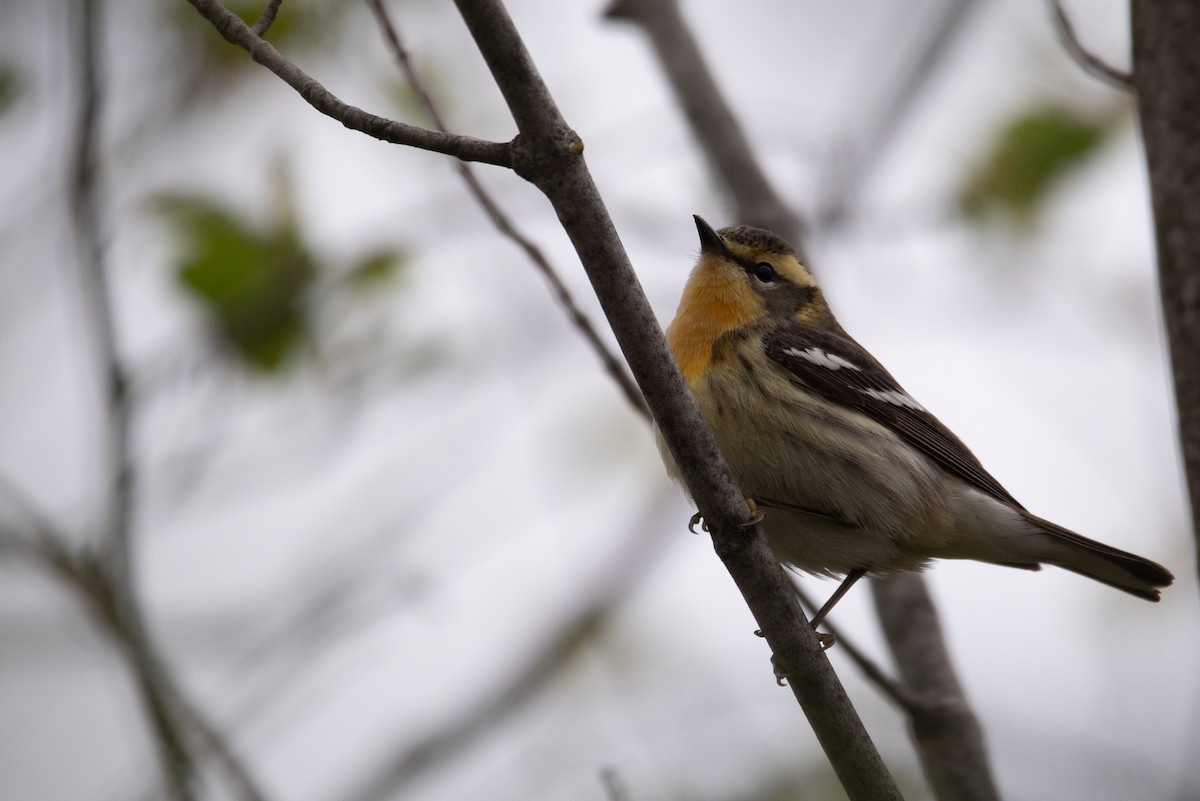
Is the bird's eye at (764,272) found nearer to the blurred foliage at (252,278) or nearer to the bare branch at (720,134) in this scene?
the bare branch at (720,134)

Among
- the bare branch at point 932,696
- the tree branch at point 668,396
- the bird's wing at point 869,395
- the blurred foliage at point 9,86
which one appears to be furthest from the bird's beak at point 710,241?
the blurred foliage at point 9,86

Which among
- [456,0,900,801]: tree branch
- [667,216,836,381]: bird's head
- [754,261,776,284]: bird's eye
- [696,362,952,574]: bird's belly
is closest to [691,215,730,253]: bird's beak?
[667,216,836,381]: bird's head

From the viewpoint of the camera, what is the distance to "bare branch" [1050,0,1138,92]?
3.67 m

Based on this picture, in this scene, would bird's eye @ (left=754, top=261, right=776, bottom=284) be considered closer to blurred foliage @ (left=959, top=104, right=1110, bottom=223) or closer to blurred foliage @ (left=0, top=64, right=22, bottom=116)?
blurred foliage @ (left=959, top=104, right=1110, bottom=223)

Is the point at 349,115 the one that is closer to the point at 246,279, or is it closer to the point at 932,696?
the point at 246,279

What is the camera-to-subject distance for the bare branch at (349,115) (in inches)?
104

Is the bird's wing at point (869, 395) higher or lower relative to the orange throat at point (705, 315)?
lower

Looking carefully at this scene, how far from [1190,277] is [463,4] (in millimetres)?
2011

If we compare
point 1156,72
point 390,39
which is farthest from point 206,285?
point 1156,72

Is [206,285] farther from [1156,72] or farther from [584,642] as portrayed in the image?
[1156,72]

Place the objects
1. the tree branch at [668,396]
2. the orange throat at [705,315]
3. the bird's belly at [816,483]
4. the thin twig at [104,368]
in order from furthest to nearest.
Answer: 1. the orange throat at [705,315]
2. the bird's belly at [816,483]
3. the thin twig at [104,368]
4. the tree branch at [668,396]

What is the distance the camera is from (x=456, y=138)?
269 centimetres

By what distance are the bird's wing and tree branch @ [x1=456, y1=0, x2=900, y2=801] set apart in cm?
197

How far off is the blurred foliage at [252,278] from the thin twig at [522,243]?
63.2 inches
